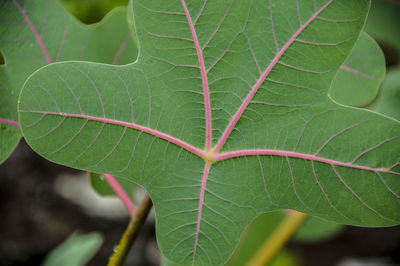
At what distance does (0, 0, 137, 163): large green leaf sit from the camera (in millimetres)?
A: 585

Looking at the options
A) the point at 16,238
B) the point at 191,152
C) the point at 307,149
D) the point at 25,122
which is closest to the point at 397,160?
the point at 307,149

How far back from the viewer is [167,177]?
0.52 m

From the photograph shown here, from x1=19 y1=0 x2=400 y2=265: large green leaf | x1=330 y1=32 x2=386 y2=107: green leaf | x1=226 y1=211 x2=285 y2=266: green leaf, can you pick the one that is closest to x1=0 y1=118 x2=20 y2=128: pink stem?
x1=19 y1=0 x2=400 y2=265: large green leaf

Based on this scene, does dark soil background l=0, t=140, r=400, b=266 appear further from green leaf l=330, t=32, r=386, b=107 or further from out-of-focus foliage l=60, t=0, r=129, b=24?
green leaf l=330, t=32, r=386, b=107

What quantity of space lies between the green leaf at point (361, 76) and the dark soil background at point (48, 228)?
2.14m

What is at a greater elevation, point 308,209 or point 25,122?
point 25,122

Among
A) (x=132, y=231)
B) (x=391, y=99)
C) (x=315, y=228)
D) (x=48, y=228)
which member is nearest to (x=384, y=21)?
(x=391, y=99)

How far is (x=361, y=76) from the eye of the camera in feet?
1.99

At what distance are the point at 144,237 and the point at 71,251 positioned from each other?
5.45 ft

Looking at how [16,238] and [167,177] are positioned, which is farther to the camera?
[16,238]

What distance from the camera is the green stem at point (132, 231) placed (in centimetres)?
60

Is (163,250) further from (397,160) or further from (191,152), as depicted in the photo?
(397,160)

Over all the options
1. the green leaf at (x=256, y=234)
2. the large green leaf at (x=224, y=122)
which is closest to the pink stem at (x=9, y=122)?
the large green leaf at (x=224, y=122)

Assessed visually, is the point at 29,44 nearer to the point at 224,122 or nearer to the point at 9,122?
the point at 9,122
